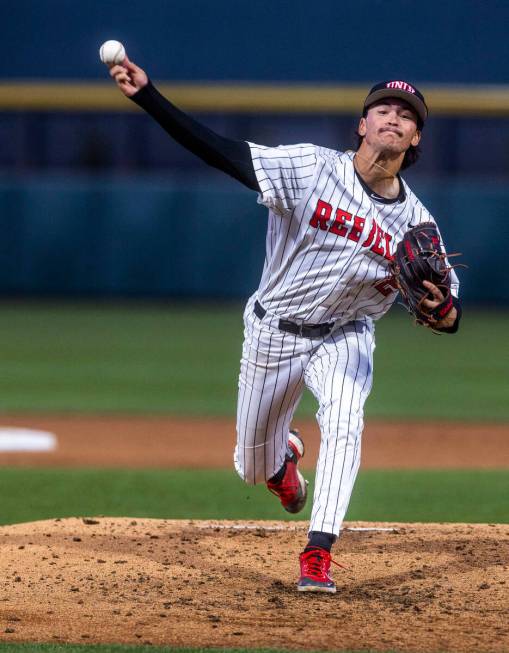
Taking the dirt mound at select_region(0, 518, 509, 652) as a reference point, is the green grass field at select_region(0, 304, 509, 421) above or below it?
above

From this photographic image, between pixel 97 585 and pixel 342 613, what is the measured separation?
94cm

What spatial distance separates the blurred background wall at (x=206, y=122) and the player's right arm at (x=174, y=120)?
13129 millimetres

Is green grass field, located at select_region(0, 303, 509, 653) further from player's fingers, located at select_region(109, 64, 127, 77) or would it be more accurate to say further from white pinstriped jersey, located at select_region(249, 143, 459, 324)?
player's fingers, located at select_region(109, 64, 127, 77)

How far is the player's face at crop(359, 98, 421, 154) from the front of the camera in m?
4.57

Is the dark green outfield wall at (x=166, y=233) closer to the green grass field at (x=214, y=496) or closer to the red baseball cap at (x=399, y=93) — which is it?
the green grass field at (x=214, y=496)

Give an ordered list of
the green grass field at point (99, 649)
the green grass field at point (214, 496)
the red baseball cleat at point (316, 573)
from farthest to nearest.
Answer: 1. the green grass field at point (214, 496)
2. the red baseball cleat at point (316, 573)
3. the green grass field at point (99, 649)

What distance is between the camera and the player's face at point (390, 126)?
15.0 ft

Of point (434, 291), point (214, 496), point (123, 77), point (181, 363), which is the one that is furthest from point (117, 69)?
point (181, 363)

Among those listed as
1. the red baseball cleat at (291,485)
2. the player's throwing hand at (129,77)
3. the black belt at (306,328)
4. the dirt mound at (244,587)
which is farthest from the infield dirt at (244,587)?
the player's throwing hand at (129,77)

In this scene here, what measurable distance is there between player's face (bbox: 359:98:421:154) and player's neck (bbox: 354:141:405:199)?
0.03 meters

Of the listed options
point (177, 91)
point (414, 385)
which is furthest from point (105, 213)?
point (414, 385)

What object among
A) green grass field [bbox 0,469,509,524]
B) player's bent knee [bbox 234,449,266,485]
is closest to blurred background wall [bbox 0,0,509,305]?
green grass field [bbox 0,469,509,524]

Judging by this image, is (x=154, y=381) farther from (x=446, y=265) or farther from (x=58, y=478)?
(x=446, y=265)

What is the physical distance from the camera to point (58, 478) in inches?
293
